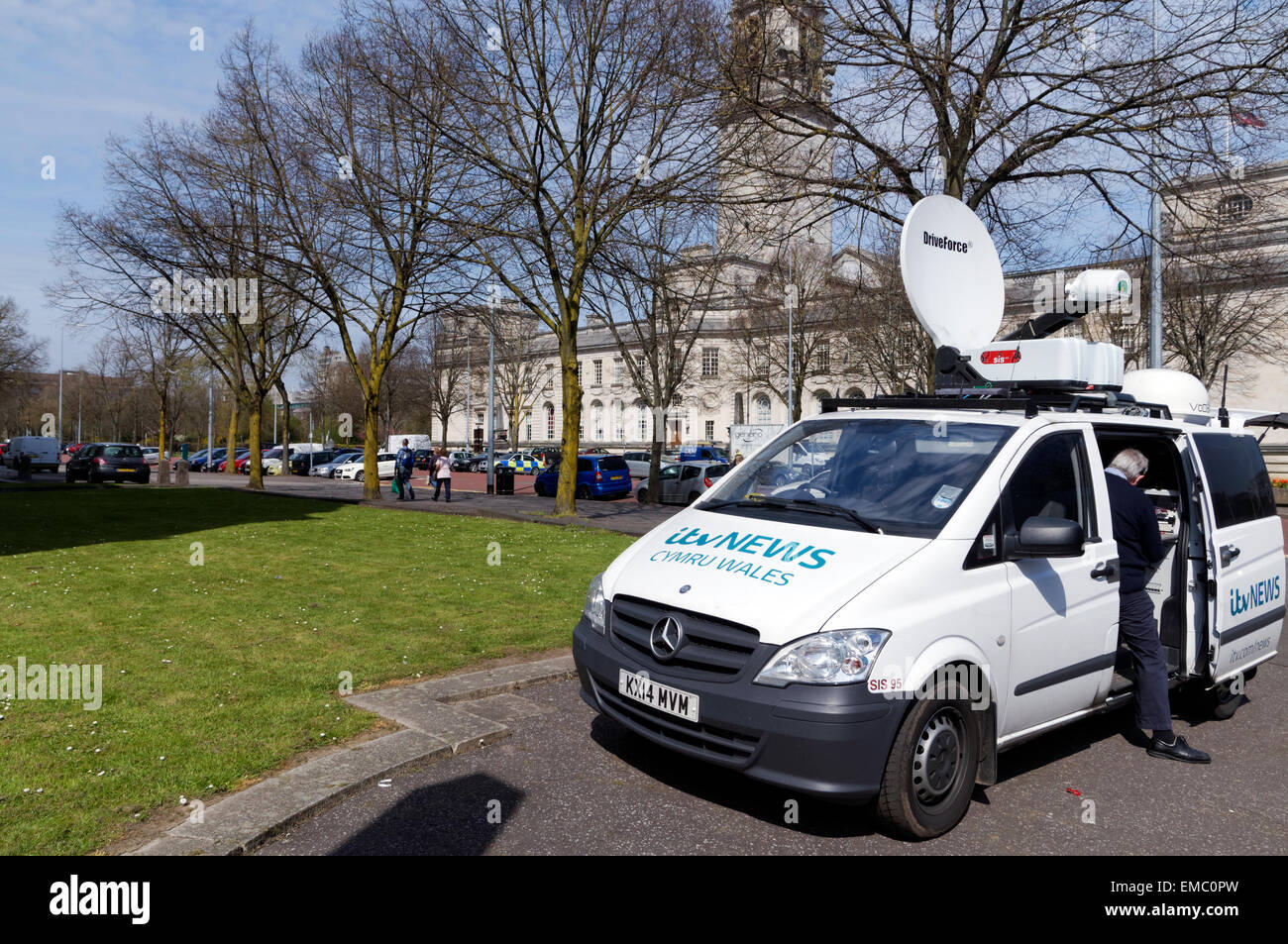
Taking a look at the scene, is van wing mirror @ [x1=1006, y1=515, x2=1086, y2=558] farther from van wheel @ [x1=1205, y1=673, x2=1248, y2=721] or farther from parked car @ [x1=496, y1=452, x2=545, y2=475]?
parked car @ [x1=496, y1=452, x2=545, y2=475]

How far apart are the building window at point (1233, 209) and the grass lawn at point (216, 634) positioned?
9963 mm

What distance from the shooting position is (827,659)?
12.4ft

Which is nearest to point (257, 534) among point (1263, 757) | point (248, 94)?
point (1263, 757)

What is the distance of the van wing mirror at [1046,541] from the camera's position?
433cm

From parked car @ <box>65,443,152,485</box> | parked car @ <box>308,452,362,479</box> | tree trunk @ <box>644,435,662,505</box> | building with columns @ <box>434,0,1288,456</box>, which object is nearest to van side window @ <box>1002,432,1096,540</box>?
building with columns @ <box>434,0,1288,456</box>

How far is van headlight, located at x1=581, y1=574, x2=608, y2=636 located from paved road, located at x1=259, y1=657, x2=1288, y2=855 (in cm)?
76

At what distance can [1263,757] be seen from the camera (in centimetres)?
540

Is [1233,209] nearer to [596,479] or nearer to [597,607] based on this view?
[597,607]

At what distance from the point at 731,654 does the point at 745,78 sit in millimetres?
10470

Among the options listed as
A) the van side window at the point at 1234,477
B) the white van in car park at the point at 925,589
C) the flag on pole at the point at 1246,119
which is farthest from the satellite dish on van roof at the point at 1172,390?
the flag on pole at the point at 1246,119

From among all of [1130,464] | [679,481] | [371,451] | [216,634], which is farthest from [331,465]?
[1130,464]

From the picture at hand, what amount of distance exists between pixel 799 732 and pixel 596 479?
111ft
